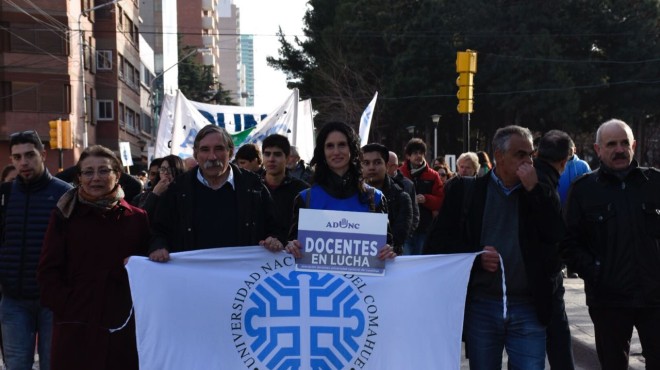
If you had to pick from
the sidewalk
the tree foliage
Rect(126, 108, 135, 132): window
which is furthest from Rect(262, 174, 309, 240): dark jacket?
Rect(126, 108, 135, 132): window

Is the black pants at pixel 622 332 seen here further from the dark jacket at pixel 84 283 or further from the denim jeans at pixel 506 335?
the dark jacket at pixel 84 283

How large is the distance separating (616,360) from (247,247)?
88.3 inches

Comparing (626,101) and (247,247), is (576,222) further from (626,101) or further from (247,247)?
(626,101)

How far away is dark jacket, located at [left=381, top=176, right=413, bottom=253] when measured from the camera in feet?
23.8

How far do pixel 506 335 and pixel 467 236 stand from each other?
0.58 metres

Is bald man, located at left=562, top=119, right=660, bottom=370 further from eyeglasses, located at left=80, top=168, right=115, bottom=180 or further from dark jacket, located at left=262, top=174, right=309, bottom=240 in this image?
eyeglasses, located at left=80, top=168, right=115, bottom=180

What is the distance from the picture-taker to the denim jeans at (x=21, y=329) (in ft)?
19.5

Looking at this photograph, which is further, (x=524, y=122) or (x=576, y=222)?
(x=524, y=122)

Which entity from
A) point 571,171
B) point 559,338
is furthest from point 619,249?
point 571,171

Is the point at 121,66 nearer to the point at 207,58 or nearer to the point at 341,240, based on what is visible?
the point at 341,240

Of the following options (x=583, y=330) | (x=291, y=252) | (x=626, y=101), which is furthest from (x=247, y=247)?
(x=626, y=101)

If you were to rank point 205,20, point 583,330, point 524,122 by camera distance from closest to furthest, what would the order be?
point 583,330, point 524,122, point 205,20

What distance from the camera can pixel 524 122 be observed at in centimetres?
4762

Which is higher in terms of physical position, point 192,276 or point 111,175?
point 111,175
